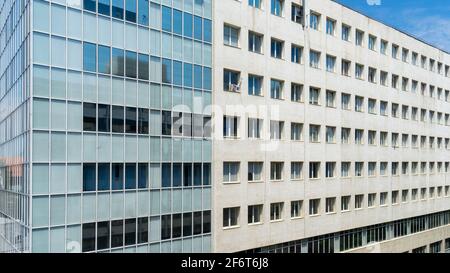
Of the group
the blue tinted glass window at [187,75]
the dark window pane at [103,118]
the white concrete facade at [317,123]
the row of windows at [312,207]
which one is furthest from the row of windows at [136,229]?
the blue tinted glass window at [187,75]

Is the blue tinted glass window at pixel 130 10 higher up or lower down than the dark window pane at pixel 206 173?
higher up

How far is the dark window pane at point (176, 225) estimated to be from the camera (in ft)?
76.2

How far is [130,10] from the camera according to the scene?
72.0 ft

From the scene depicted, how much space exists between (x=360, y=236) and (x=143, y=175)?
2183 cm

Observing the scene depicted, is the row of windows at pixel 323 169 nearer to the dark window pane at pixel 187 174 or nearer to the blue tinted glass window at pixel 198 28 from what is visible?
the dark window pane at pixel 187 174

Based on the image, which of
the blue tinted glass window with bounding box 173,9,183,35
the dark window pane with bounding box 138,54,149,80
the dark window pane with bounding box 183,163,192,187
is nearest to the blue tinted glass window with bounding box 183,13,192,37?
the blue tinted glass window with bounding box 173,9,183,35

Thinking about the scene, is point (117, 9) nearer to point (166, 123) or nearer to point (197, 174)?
point (166, 123)

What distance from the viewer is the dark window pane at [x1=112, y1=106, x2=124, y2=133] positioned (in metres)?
21.3

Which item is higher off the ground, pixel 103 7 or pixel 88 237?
pixel 103 7

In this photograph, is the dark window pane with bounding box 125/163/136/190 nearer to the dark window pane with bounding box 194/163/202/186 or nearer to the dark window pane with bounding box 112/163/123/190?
the dark window pane with bounding box 112/163/123/190

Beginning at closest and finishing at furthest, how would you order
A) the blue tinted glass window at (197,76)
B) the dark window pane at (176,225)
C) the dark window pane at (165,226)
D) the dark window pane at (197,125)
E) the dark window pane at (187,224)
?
the dark window pane at (165,226), the dark window pane at (176,225), the dark window pane at (187,224), the dark window pane at (197,125), the blue tinted glass window at (197,76)

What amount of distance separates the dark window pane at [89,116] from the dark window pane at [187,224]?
23.5 ft

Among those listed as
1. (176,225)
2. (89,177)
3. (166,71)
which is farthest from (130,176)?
(166,71)
